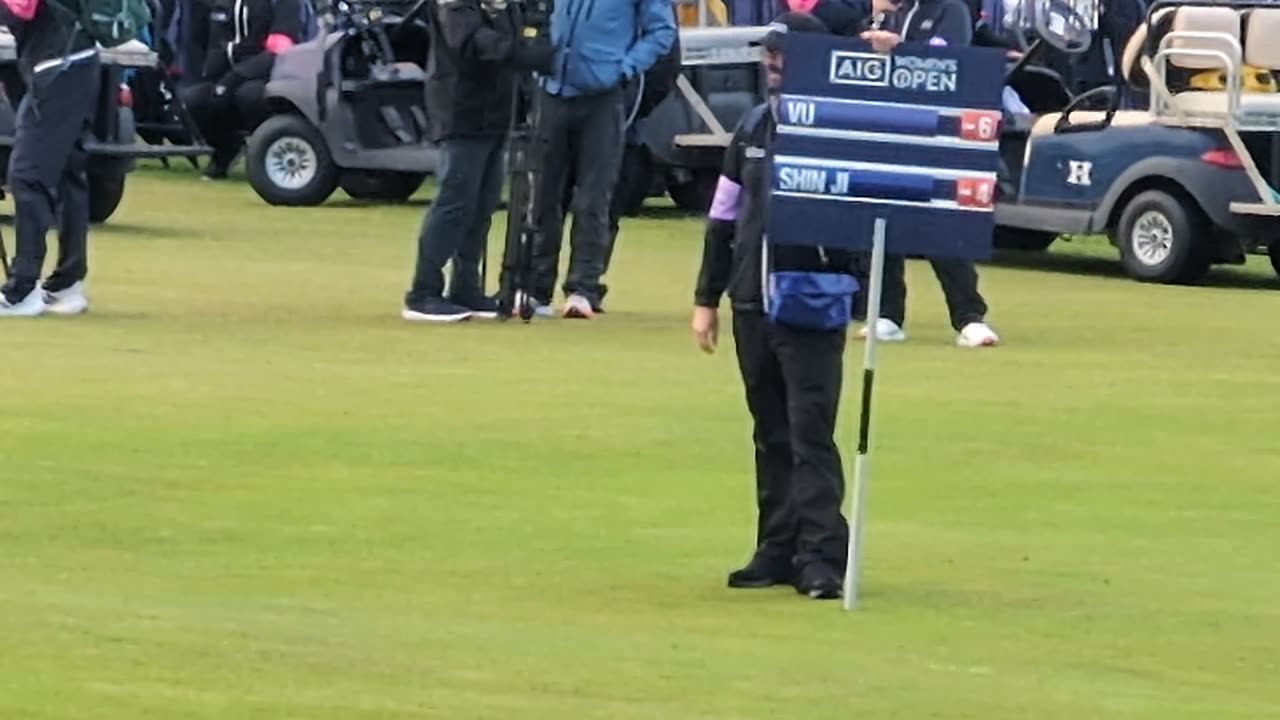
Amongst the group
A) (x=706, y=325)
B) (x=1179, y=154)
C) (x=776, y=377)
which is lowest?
(x=1179, y=154)

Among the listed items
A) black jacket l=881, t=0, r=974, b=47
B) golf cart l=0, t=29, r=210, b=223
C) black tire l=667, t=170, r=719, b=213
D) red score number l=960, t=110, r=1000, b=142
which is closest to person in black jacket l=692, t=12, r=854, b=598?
red score number l=960, t=110, r=1000, b=142

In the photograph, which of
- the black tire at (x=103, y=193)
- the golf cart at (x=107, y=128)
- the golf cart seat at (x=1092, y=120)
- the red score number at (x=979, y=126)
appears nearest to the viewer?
the red score number at (x=979, y=126)

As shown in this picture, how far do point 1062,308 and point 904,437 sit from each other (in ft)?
20.6

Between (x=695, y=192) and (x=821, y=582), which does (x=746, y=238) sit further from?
(x=695, y=192)

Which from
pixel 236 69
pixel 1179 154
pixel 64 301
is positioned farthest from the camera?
pixel 236 69

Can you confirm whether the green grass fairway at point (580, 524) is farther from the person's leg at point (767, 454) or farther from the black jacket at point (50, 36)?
the black jacket at point (50, 36)

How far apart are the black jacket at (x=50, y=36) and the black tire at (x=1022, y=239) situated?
8.39 m

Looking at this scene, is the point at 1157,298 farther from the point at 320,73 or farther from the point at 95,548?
the point at 95,548

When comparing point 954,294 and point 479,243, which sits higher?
point 479,243

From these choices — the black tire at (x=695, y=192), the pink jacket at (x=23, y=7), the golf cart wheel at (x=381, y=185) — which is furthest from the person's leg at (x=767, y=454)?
the golf cart wheel at (x=381, y=185)

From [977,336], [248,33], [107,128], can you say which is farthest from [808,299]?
[248,33]

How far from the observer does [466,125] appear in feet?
52.6

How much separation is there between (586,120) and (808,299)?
7364 mm

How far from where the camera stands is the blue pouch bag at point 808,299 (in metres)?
9.22
